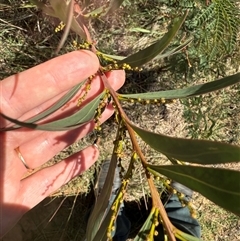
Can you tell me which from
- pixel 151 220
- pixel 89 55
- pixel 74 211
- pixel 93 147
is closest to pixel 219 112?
pixel 93 147

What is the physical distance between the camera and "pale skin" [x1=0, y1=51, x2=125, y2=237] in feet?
3.17

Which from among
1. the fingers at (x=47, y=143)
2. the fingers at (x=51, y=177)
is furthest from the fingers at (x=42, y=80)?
the fingers at (x=51, y=177)

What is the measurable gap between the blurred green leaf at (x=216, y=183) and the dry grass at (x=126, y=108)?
766 mm

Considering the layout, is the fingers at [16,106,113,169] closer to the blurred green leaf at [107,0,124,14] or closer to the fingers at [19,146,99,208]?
the fingers at [19,146,99,208]

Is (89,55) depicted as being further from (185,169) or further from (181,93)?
(185,169)

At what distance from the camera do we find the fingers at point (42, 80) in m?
0.96

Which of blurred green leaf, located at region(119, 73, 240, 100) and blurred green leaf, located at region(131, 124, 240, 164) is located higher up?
blurred green leaf, located at region(131, 124, 240, 164)

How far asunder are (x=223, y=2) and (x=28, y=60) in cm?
70

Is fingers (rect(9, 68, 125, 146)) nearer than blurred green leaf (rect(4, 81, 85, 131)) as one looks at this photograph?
No

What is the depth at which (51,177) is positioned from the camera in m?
1.33

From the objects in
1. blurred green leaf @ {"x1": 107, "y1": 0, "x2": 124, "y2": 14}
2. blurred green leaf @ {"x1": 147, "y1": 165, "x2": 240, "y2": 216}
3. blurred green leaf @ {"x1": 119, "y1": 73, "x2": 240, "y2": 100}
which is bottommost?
blurred green leaf @ {"x1": 119, "y1": 73, "x2": 240, "y2": 100}

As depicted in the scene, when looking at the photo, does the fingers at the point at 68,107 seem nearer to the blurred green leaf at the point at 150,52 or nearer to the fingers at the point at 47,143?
the fingers at the point at 47,143

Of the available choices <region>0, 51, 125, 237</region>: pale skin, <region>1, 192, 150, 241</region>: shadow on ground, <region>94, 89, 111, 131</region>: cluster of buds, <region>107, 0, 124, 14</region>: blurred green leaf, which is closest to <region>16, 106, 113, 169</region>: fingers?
<region>0, 51, 125, 237</region>: pale skin

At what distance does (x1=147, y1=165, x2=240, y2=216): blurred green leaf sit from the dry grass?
77cm
